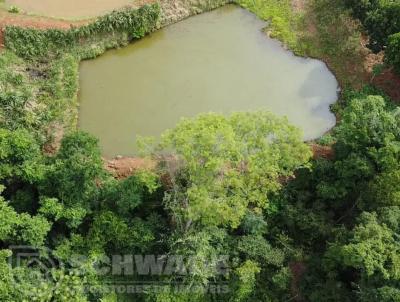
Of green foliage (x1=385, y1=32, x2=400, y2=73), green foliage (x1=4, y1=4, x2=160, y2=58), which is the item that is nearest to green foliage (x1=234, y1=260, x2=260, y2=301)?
green foliage (x1=385, y1=32, x2=400, y2=73)

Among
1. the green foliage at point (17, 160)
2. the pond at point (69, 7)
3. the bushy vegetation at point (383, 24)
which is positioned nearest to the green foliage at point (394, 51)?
the bushy vegetation at point (383, 24)

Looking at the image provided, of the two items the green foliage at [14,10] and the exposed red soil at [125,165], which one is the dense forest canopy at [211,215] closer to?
the exposed red soil at [125,165]

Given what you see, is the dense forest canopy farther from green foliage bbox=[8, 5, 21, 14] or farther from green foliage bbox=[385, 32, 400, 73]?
green foliage bbox=[8, 5, 21, 14]

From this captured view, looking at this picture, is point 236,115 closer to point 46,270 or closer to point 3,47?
point 46,270

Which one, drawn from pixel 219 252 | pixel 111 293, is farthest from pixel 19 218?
pixel 219 252

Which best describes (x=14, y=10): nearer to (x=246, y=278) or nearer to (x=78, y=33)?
(x=78, y=33)

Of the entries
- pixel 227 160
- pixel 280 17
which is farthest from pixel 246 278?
pixel 280 17
